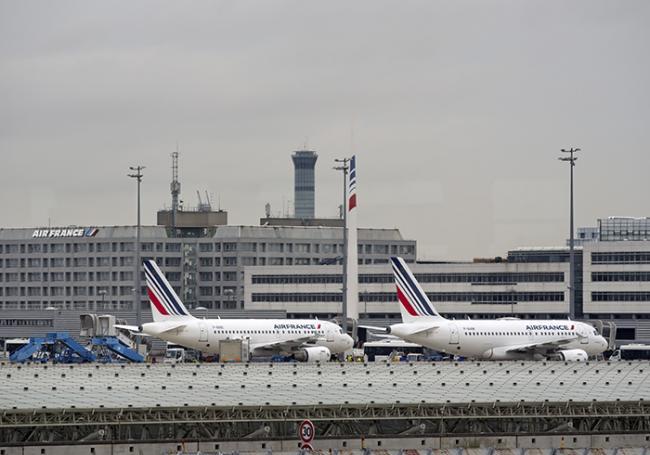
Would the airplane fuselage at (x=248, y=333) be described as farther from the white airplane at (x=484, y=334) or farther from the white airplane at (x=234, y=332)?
the white airplane at (x=484, y=334)

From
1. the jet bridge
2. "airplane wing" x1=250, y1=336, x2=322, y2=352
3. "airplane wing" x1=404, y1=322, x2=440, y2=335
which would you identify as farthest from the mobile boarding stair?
"airplane wing" x1=404, y1=322, x2=440, y2=335

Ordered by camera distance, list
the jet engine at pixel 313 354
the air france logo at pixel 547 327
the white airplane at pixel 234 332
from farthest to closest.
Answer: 1. the air france logo at pixel 547 327
2. the jet engine at pixel 313 354
3. the white airplane at pixel 234 332

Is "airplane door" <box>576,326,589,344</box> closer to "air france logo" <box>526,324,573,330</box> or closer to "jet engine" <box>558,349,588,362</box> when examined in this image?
"air france logo" <box>526,324,573,330</box>

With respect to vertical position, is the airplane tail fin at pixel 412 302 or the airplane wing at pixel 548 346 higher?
the airplane tail fin at pixel 412 302

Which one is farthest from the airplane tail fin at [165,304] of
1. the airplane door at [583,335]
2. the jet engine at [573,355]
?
the airplane door at [583,335]

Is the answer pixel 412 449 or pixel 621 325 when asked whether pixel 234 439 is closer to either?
pixel 412 449

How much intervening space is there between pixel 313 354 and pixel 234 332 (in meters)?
7.86

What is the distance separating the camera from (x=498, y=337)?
473ft

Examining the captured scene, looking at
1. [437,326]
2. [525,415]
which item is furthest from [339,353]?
[525,415]

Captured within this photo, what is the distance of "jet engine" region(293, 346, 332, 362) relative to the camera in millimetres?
147625

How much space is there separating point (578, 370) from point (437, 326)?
3911 cm

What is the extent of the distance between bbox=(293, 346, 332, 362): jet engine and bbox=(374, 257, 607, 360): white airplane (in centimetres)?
768

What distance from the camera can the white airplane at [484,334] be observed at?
5551 inches

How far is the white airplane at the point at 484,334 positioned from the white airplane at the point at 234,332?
10.6 m
